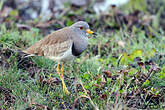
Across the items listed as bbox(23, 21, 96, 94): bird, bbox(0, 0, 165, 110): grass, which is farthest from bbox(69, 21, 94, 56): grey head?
bbox(0, 0, 165, 110): grass

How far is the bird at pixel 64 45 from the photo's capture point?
4446 millimetres

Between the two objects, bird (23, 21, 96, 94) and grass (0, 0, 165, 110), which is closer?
grass (0, 0, 165, 110)

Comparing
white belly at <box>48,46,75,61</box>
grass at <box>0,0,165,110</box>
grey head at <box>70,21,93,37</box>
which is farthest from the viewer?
grey head at <box>70,21,93,37</box>

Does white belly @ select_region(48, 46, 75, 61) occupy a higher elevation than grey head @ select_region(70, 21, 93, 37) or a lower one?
lower

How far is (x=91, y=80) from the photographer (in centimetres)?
461

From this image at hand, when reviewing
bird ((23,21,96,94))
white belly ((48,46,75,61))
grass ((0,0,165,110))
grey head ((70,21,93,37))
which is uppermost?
grey head ((70,21,93,37))

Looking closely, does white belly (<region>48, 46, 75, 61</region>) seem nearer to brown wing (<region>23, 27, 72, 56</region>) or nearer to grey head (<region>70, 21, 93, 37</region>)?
brown wing (<region>23, 27, 72, 56</region>)

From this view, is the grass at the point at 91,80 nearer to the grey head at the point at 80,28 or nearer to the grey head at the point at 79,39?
the grey head at the point at 79,39

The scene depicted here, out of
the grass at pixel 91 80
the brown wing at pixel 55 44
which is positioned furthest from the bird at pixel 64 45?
the grass at pixel 91 80

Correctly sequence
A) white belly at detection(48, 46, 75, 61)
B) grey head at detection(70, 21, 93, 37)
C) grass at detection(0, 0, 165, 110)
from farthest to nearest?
grey head at detection(70, 21, 93, 37) < white belly at detection(48, 46, 75, 61) < grass at detection(0, 0, 165, 110)

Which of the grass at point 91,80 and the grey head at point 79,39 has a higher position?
the grey head at point 79,39

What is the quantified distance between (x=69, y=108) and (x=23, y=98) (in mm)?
671

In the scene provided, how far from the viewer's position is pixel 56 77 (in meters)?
4.80

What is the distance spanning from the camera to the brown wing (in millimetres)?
4471
